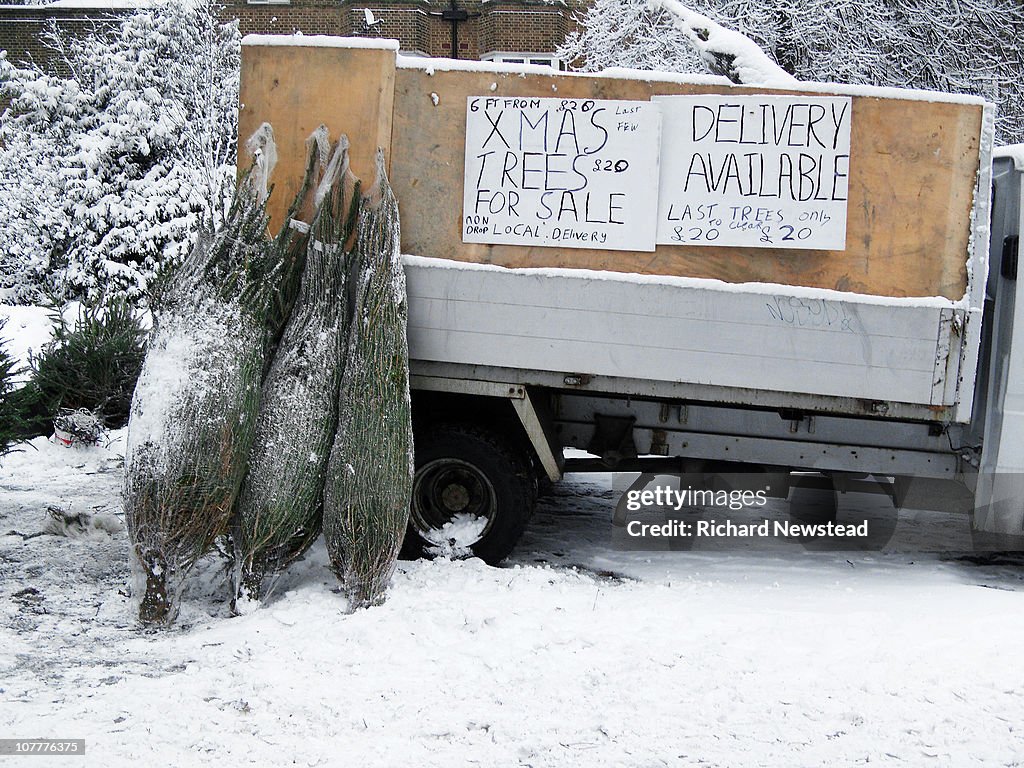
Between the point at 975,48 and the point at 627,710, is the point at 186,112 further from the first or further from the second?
the point at 627,710

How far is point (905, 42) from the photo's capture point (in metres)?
13.8

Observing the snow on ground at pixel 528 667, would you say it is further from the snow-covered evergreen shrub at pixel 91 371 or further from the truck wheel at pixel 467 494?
the snow-covered evergreen shrub at pixel 91 371

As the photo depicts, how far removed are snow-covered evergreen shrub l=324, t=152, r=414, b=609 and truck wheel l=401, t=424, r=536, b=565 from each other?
0.68 metres

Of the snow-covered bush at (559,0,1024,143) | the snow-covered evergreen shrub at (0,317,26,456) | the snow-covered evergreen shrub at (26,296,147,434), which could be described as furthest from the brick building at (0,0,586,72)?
the snow-covered evergreen shrub at (0,317,26,456)

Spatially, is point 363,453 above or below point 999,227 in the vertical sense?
below

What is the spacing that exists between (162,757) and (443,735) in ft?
3.01

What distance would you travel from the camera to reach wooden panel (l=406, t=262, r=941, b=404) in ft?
16.2

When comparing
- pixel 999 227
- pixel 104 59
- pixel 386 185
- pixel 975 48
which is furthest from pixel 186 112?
pixel 999 227

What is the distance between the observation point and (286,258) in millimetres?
4898

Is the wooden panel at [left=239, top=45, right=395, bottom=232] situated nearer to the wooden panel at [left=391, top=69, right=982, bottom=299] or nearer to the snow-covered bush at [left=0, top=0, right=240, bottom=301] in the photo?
the wooden panel at [left=391, top=69, right=982, bottom=299]

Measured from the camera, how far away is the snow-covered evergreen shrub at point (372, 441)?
4559 mm

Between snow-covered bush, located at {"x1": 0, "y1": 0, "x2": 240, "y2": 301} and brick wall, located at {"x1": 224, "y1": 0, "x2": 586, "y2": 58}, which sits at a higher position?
brick wall, located at {"x1": 224, "y1": 0, "x2": 586, "y2": 58}

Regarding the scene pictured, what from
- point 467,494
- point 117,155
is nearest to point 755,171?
point 467,494

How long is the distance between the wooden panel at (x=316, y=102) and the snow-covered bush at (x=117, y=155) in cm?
1157
